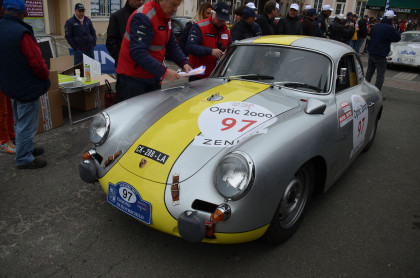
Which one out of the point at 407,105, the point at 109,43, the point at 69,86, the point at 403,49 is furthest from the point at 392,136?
the point at 403,49

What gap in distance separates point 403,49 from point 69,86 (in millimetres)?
11363

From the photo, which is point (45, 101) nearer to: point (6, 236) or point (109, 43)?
point (109, 43)

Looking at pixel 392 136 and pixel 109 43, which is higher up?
pixel 109 43

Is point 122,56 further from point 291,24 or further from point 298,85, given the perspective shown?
point 291,24

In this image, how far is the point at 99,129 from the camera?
279 cm

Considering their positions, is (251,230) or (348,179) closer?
(251,230)

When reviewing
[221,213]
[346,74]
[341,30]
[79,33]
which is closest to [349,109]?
[346,74]

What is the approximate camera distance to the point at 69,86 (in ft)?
16.3

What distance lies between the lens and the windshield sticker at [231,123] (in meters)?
2.44

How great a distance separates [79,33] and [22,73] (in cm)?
433

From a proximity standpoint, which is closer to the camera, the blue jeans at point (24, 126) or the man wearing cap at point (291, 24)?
the blue jeans at point (24, 126)

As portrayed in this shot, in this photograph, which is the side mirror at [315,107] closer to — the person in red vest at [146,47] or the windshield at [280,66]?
the windshield at [280,66]

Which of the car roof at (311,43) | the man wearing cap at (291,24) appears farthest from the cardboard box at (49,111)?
the man wearing cap at (291,24)

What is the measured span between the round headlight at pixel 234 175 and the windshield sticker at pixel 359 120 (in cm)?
174
